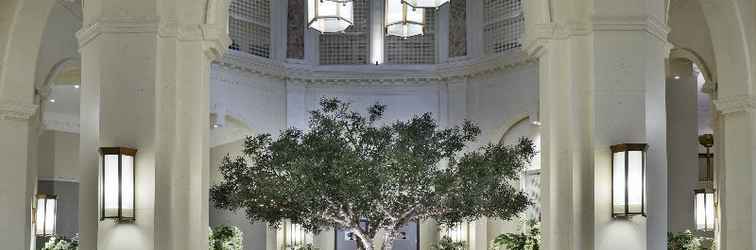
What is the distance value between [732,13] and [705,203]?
486 centimetres

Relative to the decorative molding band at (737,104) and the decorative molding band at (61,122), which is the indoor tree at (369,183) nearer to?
the decorative molding band at (737,104)

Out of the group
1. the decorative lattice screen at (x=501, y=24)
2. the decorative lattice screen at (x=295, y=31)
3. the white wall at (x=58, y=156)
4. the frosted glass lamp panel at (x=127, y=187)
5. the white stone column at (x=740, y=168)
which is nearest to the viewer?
the frosted glass lamp panel at (x=127, y=187)

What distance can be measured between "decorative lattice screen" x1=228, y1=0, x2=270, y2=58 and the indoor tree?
318 inches

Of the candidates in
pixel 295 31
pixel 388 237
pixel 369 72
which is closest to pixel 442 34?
pixel 369 72

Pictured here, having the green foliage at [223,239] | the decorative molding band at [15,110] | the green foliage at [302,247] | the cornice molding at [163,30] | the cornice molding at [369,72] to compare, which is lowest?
the green foliage at [302,247]

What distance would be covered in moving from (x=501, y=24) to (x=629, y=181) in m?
13.9

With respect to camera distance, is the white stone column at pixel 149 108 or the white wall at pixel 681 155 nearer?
the white stone column at pixel 149 108

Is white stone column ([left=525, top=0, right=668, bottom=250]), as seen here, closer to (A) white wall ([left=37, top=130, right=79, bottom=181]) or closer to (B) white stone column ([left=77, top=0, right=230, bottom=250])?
(B) white stone column ([left=77, top=0, right=230, bottom=250])

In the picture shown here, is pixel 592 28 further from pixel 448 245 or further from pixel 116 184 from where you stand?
pixel 448 245

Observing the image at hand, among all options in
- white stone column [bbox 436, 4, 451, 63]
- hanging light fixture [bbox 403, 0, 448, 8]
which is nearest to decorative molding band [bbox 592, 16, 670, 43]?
hanging light fixture [bbox 403, 0, 448, 8]

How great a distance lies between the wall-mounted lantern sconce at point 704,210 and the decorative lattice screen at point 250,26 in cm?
1010

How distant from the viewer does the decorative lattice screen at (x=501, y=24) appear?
21812 mm

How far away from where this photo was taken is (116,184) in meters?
8.66

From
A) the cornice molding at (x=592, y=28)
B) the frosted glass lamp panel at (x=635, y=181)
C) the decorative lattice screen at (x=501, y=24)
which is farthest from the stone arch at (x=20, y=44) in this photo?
the decorative lattice screen at (x=501, y=24)
